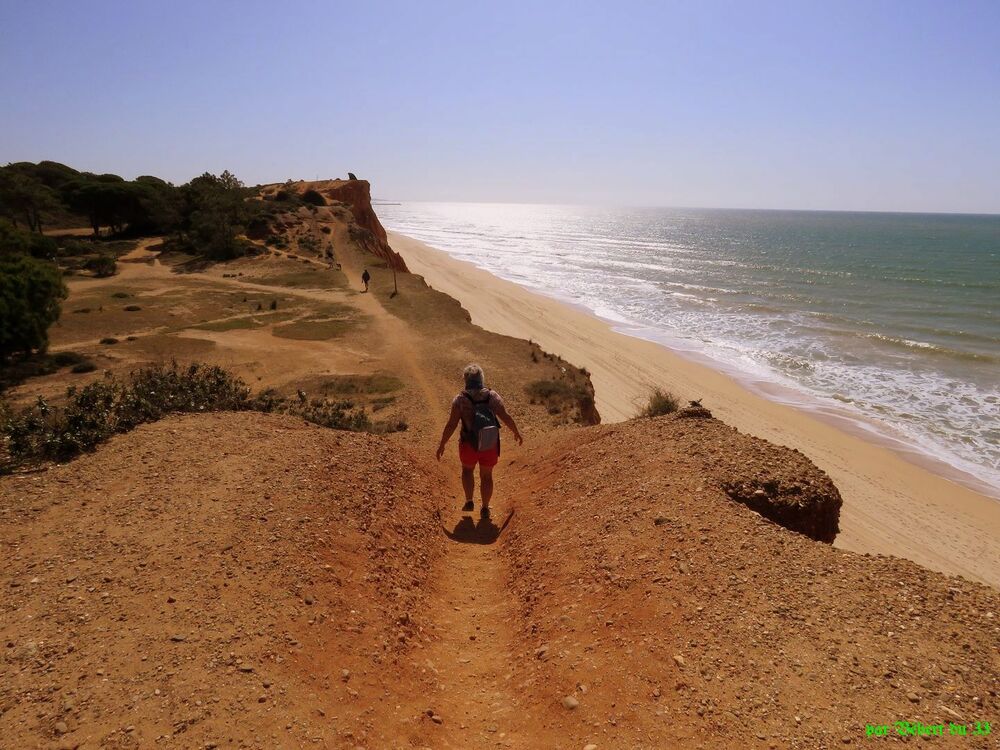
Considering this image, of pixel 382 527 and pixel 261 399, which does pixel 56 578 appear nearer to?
pixel 382 527

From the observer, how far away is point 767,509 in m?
6.78

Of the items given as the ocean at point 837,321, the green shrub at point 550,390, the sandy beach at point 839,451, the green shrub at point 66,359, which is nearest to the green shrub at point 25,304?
the green shrub at point 66,359

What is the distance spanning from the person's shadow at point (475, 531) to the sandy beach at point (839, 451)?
33.4 feet

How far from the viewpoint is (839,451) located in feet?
63.0

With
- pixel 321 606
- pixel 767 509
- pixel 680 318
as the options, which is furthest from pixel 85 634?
pixel 680 318

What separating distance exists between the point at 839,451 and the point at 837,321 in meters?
23.2

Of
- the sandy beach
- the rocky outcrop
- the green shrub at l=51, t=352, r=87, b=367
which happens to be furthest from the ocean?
the green shrub at l=51, t=352, r=87, b=367

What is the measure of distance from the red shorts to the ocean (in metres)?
17.3

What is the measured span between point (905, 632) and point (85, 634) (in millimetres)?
6335

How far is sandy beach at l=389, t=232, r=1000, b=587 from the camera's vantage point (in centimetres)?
1423

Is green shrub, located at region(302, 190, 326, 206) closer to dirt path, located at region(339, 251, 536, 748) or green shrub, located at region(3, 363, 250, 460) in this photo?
green shrub, located at region(3, 363, 250, 460)

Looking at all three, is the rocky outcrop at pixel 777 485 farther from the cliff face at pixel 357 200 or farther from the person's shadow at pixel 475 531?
the cliff face at pixel 357 200

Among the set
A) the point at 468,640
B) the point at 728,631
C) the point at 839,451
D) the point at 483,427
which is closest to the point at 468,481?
the point at 483,427

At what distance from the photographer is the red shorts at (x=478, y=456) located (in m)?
7.71
